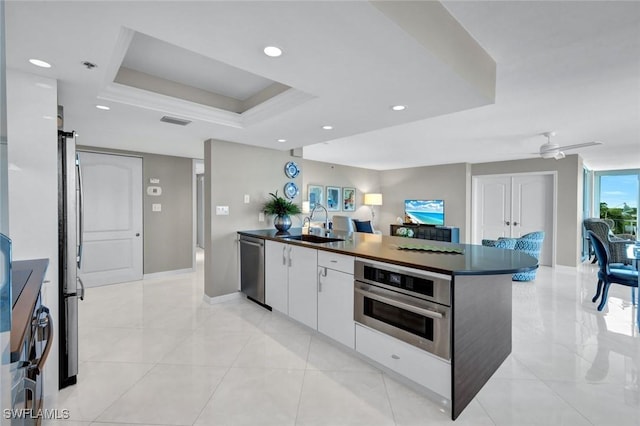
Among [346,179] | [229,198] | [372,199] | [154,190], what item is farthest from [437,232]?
[154,190]

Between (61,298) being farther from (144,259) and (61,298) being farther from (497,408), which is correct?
(144,259)

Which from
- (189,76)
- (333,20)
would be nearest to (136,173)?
(189,76)

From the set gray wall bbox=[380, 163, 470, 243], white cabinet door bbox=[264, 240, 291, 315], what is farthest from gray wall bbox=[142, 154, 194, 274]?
gray wall bbox=[380, 163, 470, 243]

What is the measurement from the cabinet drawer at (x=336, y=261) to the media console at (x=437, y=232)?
5420 mm

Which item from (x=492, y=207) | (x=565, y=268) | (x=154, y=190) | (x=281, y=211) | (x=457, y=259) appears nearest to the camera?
(x=457, y=259)

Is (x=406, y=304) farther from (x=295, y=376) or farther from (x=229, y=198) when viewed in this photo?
(x=229, y=198)

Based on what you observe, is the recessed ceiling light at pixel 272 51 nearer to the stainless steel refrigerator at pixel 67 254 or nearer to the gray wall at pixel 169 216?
the stainless steel refrigerator at pixel 67 254

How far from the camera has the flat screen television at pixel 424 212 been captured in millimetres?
7734

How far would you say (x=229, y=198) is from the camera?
393 centimetres

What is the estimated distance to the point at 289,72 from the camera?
1.86m

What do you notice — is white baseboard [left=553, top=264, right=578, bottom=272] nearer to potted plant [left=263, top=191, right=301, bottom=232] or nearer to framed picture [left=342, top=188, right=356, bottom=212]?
framed picture [left=342, top=188, right=356, bottom=212]

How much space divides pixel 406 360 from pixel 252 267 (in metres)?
2.30

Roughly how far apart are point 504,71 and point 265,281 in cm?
314

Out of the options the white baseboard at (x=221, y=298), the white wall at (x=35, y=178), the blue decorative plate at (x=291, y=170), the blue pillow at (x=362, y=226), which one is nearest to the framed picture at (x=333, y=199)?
the blue pillow at (x=362, y=226)
